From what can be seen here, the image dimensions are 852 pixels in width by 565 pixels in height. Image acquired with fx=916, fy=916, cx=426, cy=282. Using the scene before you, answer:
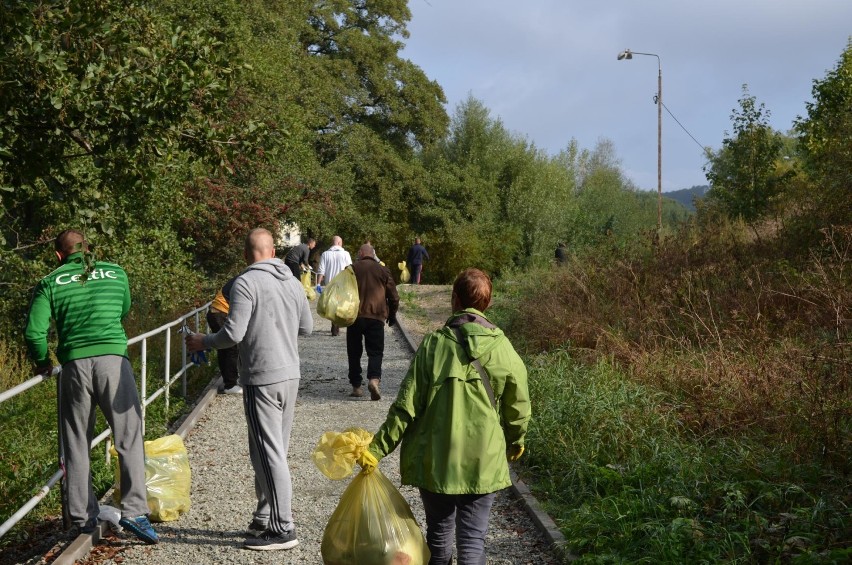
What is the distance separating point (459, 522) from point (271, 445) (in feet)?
5.56

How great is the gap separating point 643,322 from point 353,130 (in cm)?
2844

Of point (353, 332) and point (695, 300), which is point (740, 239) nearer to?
point (695, 300)

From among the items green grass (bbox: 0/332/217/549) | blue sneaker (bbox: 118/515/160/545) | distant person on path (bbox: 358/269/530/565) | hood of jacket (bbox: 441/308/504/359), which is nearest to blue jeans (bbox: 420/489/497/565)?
distant person on path (bbox: 358/269/530/565)

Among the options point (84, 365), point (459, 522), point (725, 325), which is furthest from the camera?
point (725, 325)

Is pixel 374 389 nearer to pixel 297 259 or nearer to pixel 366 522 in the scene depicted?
pixel 366 522

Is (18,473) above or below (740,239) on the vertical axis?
below

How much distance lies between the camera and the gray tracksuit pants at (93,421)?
17.9 feet

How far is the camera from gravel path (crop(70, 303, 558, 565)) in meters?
5.74

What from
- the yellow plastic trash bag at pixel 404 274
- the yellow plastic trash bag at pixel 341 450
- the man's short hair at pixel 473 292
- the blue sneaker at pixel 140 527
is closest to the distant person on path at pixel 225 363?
the blue sneaker at pixel 140 527

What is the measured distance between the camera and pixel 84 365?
214 inches

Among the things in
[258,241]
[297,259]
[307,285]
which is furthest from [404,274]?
[258,241]

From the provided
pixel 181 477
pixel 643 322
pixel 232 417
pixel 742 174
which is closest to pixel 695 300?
pixel 643 322

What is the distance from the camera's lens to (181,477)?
20.9 feet

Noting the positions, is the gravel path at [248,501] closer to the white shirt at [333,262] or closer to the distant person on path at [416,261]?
the white shirt at [333,262]
